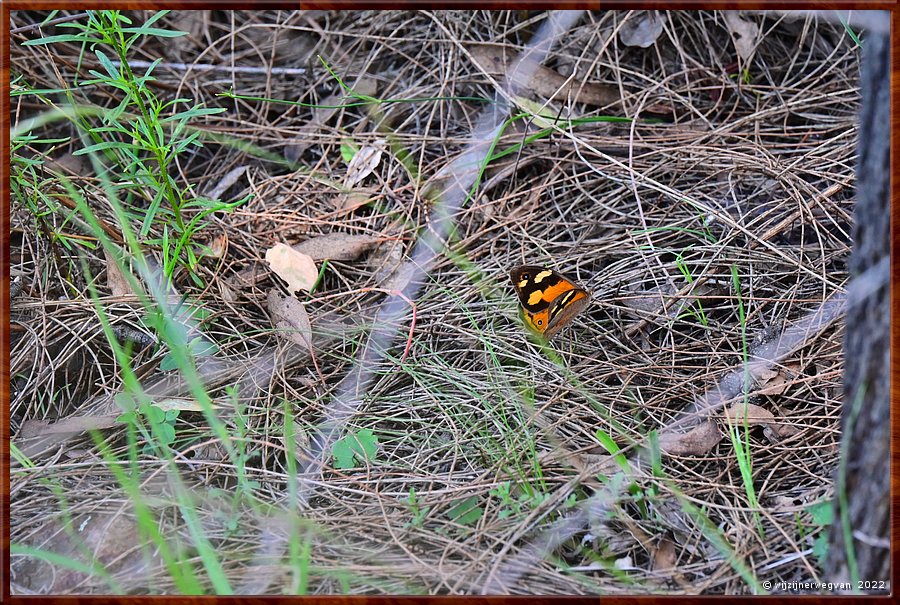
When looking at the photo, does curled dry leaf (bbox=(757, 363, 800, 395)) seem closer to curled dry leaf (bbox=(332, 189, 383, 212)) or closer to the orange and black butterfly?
the orange and black butterfly

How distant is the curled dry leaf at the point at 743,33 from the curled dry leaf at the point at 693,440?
1.25 metres

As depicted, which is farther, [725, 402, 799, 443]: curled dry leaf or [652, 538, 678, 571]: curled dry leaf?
[725, 402, 799, 443]: curled dry leaf

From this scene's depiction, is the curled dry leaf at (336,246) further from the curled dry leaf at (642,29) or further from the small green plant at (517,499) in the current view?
the curled dry leaf at (642,29)

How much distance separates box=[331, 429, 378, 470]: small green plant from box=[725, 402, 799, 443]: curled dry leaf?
77 centimetres

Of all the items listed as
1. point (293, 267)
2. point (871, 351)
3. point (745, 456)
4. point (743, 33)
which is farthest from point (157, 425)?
point (743, 33)

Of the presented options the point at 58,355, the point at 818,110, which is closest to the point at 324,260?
the point at 58,355

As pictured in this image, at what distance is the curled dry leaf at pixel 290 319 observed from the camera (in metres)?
1.73

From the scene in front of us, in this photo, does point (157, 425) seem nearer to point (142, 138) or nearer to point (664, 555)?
point (142, 138)

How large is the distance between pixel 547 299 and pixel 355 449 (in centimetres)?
57

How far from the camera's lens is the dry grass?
4.26 ft

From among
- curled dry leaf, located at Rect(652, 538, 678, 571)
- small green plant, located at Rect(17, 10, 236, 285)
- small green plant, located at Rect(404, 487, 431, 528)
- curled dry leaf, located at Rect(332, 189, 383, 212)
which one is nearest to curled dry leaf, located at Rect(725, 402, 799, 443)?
curled dry leaf, located at Rect(652, 538, 678, 571)

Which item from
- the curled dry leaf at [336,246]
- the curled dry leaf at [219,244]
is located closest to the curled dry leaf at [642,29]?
the curled dry leaf at [336,246]

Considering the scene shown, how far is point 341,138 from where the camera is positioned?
85.0 inches

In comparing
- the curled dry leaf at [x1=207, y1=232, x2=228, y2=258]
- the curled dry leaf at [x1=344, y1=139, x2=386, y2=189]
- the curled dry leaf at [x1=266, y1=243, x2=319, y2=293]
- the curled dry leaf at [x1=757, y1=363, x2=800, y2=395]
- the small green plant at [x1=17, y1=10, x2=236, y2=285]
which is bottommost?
the curled dry leaf at [x1=757, y1=363, x2=800, y2=395]
